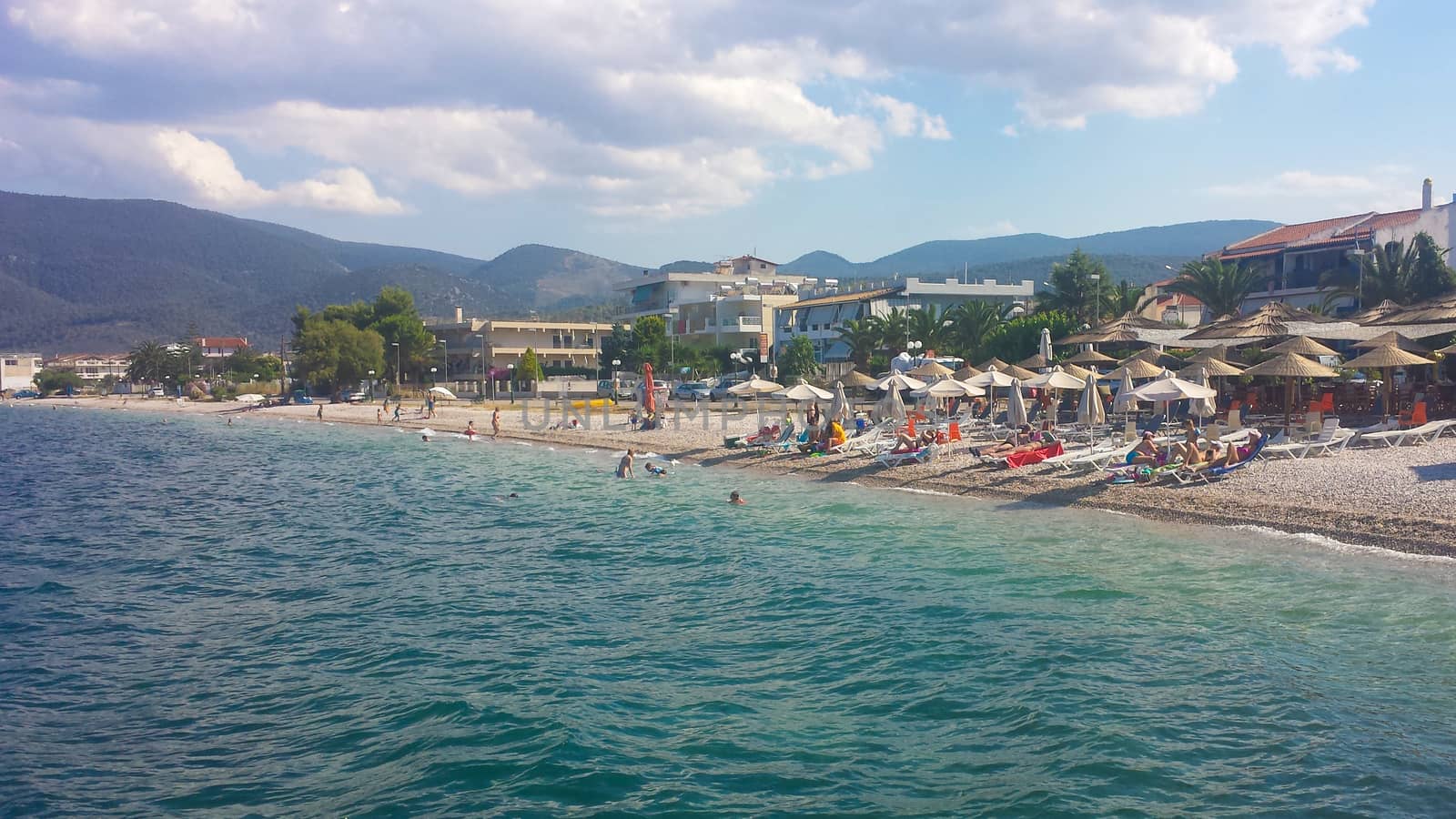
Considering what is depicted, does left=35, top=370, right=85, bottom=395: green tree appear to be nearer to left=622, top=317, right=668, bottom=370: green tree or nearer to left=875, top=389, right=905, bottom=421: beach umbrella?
left=622, top=317, right=668, bottom=370: green tree

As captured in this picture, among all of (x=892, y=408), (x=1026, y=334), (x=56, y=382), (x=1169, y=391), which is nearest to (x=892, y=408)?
(x=892, y=408)

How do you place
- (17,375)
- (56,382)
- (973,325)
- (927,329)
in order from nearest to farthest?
(973,325) < (927,329) < (56,382) < (17,375)

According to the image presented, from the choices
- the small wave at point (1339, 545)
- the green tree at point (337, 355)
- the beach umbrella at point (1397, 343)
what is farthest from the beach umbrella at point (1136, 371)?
the green tree at point (337, 355)

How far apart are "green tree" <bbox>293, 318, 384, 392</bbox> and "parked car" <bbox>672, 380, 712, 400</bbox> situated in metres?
25.9

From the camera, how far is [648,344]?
212 ft

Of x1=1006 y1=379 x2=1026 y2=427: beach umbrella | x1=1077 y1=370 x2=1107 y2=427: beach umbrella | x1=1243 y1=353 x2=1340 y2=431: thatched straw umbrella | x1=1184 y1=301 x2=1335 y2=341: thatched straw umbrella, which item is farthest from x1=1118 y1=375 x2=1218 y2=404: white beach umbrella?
x1=1184 y1=301 x2=1335 y2=341: thatched straw umbrella

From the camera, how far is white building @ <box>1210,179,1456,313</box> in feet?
151

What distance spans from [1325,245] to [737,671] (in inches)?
1906

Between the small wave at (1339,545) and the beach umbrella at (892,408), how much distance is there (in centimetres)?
1014

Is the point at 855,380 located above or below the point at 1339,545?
above

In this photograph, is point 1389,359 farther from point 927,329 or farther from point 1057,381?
point 927,329

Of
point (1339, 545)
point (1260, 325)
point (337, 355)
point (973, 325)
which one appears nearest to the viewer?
point (1339, 545)

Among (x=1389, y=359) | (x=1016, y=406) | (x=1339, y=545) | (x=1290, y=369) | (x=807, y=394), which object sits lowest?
(x=1339, y=545)

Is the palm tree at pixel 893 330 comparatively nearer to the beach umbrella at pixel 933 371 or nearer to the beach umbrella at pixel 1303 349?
the beach umbrella at pixel 933 371
